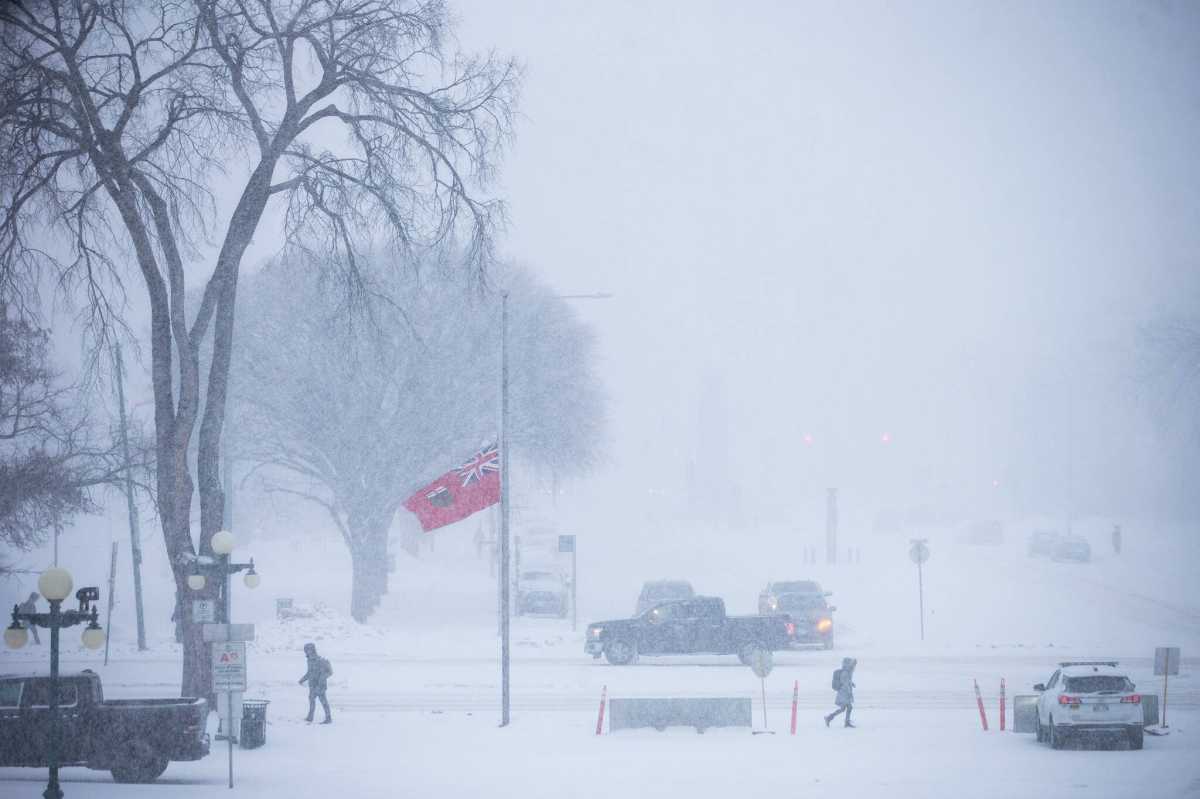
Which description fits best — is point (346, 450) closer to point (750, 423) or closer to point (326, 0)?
point (326, 0)

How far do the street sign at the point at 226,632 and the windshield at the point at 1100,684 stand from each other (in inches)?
548

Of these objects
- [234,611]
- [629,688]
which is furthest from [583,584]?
[629,688]

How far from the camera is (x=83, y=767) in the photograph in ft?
57.4

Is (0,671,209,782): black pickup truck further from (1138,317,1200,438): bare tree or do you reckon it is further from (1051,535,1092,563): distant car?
(1051,535,1092,563): distant car

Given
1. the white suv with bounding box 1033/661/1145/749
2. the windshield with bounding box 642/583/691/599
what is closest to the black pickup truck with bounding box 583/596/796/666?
the windshield with bounding box 642/583/691/599

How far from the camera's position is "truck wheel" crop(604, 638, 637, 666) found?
103 feet

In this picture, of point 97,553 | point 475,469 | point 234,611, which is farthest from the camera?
point 97,553

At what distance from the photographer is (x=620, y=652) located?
103 feet

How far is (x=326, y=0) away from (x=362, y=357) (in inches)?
907

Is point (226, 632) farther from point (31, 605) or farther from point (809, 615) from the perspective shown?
point (809, 615)

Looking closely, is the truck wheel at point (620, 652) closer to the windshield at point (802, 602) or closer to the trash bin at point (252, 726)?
the windshield at point (802, 602)

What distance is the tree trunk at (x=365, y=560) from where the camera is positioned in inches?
1692

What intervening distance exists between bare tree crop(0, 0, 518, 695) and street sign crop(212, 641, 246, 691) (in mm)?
2804

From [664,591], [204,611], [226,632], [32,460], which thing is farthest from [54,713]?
[664,591]
